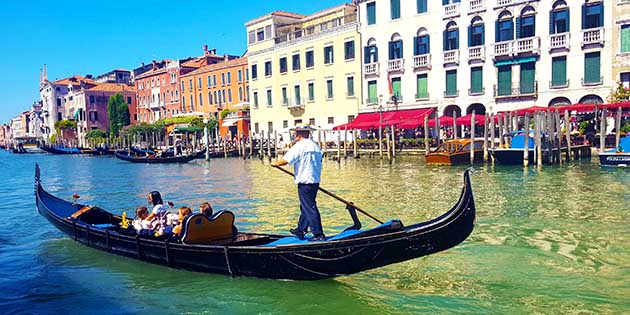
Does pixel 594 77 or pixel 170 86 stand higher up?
pixel 170 86

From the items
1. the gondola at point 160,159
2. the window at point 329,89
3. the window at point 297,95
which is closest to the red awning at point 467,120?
the window at point 329,89

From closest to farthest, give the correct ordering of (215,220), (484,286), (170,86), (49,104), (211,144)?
(484,286), (215,220), (211,144), (170,86), (49,104)

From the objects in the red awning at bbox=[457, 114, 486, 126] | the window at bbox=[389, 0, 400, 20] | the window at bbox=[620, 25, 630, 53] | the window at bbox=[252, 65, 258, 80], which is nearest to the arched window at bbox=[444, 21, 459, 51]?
the window at bbox=[389, 0, 400, 20]

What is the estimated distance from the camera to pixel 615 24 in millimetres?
18938

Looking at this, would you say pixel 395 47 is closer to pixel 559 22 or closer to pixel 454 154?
pixel 559 22

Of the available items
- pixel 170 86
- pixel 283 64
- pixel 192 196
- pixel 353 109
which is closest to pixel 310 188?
pixel 192 196

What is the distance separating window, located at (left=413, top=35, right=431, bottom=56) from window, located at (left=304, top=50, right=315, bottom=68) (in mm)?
6660

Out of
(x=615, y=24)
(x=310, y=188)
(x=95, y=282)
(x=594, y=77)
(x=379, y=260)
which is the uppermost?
(x=615, y=24)

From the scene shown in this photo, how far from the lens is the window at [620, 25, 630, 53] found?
61.6 ft

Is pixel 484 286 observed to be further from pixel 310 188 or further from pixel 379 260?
pixel 310 188

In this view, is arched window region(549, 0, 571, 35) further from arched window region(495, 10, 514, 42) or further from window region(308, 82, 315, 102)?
window region(308, 82, 315, 102)

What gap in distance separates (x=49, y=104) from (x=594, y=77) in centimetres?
6212

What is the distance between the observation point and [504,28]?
21781 millimetres

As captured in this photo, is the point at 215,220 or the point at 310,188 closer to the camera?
the point at 310,188
